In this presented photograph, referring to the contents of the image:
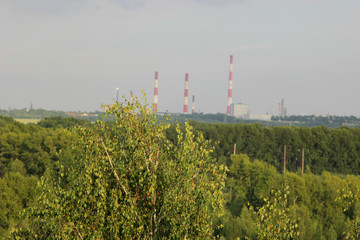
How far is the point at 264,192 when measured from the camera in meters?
60.2

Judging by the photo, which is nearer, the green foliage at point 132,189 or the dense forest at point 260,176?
the green foliage at point 132,189

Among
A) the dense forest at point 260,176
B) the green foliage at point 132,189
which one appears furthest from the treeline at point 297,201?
the green foliage at point 132,189

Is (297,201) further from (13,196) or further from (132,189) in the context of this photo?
(132,189)

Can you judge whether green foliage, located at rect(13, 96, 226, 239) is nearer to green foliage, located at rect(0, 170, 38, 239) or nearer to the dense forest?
the dense forest

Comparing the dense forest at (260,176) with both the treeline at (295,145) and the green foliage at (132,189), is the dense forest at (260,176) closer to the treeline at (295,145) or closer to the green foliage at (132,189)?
the treeline at (295,145)

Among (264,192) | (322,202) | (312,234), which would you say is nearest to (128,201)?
(312,234)

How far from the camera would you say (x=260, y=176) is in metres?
63.3

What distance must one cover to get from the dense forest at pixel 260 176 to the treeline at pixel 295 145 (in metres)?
0.23

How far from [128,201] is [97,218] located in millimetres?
997

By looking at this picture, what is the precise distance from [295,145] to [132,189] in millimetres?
88963

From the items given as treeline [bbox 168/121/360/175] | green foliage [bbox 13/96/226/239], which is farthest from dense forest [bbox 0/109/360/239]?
green foliage [bbox 13/96/226/239]

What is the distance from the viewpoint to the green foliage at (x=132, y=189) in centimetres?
1088

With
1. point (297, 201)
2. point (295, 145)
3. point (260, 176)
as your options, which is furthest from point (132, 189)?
point (295, 145)

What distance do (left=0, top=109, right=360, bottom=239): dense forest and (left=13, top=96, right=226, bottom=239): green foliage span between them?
1.77 feet
